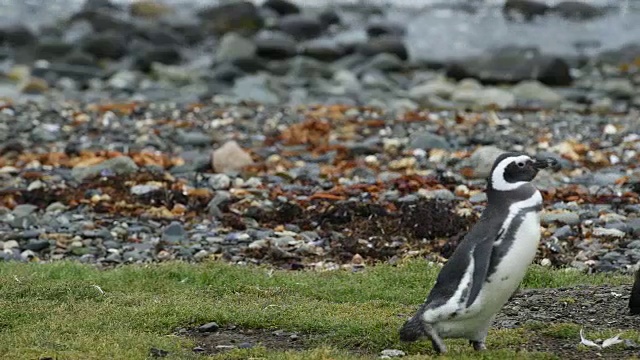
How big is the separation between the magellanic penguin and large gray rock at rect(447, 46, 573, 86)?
26.6 m

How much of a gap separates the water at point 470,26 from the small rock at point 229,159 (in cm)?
2212

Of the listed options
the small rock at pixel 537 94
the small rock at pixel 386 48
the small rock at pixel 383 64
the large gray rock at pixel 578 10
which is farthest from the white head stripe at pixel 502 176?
the large gray rock at pixel 578 10

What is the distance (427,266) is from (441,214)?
290cm

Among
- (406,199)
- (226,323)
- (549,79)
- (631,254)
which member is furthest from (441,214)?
(549,79)

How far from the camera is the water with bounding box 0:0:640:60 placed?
4541cm

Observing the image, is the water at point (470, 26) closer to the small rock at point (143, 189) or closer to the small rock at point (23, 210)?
the small rock at point (143, 189)

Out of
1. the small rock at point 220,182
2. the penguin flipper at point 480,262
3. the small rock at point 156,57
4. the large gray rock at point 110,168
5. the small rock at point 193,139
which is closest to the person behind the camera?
the penguin flipper at point 480,262

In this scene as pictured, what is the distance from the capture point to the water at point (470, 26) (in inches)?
1788

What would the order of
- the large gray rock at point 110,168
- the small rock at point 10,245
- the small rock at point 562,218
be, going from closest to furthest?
the small rock at point 10,245 < the small rock at point 562,218 < the large gray rock at point 110,168

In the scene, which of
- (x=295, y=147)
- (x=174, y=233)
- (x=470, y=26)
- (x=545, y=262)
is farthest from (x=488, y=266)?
(x=470, y=26)

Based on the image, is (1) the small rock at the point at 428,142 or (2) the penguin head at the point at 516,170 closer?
(2) the penguin head at the point at 516,170

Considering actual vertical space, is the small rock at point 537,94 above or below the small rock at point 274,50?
below

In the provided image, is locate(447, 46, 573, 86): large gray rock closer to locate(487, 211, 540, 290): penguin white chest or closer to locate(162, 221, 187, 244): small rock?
locate(162, 221, 187, 244): small rock

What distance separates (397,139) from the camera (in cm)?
2239
